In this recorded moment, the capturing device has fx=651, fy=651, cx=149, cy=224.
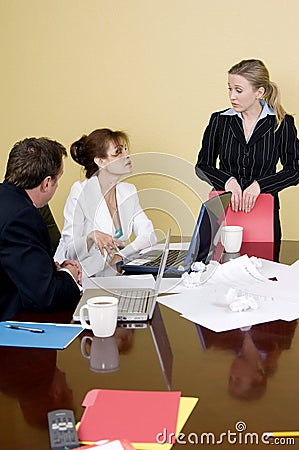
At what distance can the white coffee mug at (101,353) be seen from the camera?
130cm

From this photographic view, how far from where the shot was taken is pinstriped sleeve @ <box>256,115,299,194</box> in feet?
8.79

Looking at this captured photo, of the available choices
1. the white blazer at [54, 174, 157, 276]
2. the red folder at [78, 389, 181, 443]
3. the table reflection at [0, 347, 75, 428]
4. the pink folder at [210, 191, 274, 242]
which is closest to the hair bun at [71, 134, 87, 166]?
the white blazer at [54, 174, 157, 276]

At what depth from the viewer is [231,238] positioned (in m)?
2.38

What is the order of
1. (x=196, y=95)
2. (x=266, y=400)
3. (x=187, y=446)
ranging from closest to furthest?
(x=187, y=446)
(x=266, y=400)
(x=196, y=95)

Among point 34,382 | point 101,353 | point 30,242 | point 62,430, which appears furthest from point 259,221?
point 62,430

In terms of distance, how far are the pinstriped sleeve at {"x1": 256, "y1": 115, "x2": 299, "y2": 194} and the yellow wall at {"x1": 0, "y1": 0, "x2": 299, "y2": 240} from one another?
569 mm

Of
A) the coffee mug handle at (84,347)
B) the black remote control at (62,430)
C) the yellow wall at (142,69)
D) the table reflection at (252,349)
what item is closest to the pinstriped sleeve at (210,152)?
the yellow wall at (142,69)

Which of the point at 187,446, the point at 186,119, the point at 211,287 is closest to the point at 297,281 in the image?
the point at 211,287

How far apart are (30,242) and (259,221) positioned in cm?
120

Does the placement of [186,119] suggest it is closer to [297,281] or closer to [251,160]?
[251,160]

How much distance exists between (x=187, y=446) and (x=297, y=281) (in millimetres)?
1061

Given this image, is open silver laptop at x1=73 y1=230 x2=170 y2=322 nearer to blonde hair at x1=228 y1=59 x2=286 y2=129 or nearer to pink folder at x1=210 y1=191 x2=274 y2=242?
pink folder at x1=210 y1=191 x2=274 y2=242

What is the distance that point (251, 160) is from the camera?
2.79 meters

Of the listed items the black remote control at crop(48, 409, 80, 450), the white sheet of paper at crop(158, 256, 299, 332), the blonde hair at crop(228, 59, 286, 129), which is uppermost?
the blonde hair at crop(228, 59, 286, 129)
